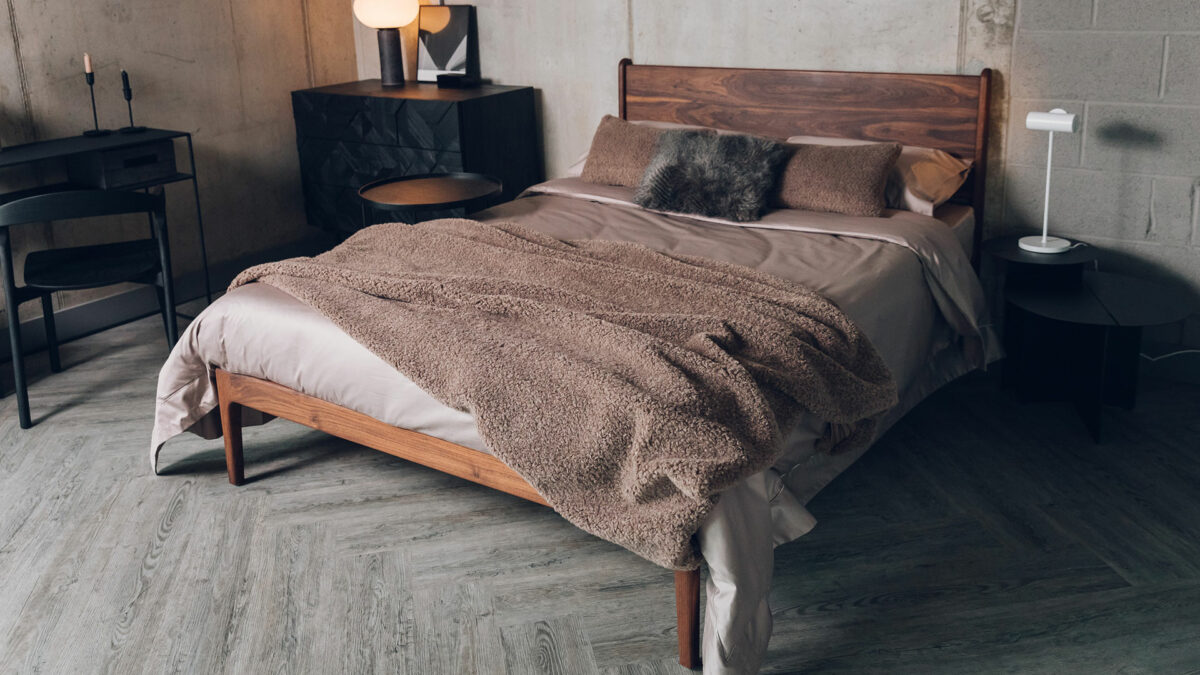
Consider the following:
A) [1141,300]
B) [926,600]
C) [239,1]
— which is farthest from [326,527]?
[239,1]

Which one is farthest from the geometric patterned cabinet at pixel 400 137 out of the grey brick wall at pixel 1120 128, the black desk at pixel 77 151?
the grey brick wall at pixel 1120 128

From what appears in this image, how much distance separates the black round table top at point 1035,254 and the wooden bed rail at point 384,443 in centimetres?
176

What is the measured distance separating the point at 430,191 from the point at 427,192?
0.02 metres

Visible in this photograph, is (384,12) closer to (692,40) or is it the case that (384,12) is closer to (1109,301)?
(692,40)

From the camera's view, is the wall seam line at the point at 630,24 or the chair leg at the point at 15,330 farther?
the wall seam line at the point at 630,24

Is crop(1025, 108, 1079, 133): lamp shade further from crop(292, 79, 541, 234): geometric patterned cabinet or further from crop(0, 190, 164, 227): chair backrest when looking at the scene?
crop(0, 190, 164, 227): chair backrest

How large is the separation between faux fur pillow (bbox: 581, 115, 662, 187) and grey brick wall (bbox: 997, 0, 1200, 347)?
1283mm

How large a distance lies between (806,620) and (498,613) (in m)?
0.68

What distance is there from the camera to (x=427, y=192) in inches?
148

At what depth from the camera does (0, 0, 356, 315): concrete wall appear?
384 cm

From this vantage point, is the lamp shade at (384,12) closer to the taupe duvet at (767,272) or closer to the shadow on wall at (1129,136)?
the taupe duvet at (767,272)

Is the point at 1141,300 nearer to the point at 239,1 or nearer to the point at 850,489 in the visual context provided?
the point at 850,489

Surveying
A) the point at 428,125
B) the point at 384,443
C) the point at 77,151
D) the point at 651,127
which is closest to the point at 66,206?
the point at 77,151

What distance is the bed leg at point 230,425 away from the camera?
2.73 m
